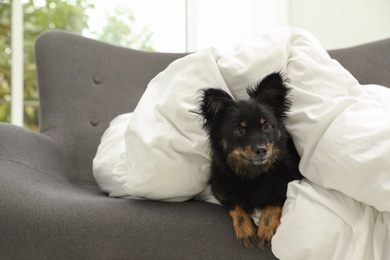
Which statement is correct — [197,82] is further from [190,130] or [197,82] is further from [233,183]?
[233,183]

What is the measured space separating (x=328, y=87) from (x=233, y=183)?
1.75ft

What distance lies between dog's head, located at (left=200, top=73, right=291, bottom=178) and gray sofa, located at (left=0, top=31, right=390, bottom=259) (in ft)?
0.76

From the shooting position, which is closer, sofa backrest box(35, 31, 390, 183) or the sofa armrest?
the sofa armrest

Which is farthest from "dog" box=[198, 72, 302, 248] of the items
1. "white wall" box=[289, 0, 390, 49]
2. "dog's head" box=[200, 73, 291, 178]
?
"white wall" box=[289, 0, 390, 49]

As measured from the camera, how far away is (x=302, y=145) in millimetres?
1683

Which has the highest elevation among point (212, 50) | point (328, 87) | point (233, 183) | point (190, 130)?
point (212, 50)

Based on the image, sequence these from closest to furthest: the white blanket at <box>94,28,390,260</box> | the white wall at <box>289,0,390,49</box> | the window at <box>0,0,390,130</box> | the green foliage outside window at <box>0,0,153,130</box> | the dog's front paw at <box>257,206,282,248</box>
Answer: the white blanket at <box>94,28,390,260</box>
the dog's front paw at <box>257,206,282,248</box>
the white wall at <box>289,0,390,49</box>
the window at <box>0,0,390,130</box>
the green foliage outside window at <box>0,0,153,130</box>

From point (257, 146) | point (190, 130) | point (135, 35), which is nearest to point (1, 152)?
point (190, 130)

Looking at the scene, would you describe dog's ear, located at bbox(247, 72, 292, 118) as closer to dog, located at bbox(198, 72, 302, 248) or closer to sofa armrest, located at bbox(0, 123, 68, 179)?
dog, located at bbox(198, 72, 302, 248)

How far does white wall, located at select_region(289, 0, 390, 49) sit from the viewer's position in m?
3.48

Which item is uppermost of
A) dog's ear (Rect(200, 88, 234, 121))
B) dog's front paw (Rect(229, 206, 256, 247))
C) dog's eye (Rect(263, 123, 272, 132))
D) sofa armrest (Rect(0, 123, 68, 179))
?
dog's ear (Rect(200, 88, 234, 121))

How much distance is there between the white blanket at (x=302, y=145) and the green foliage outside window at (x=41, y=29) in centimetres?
309

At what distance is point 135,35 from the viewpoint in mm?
5289

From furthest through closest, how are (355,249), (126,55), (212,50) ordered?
(126,55) → (212,50) → (355,249)
